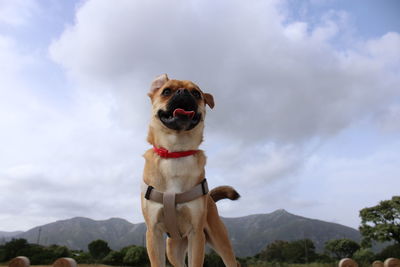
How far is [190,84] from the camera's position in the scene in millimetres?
5316

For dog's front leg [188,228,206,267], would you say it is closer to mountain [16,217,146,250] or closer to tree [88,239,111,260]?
tree [88,239,111,260]

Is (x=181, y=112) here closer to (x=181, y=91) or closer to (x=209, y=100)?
(x=181, y=91)

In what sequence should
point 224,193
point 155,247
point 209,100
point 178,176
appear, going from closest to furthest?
point 155,247
point 178,176
point 209,100
point 224,193

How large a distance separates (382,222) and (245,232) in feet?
413

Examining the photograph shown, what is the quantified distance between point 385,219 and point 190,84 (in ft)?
137

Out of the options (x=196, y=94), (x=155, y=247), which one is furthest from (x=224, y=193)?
(x=196, y=94)

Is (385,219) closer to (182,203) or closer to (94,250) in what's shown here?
(94,250)

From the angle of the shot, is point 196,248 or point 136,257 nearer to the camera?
point 196,248

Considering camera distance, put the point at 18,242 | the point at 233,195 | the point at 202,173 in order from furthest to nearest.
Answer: the point at 18,242 < the point at 233,195 < the point at 202,173

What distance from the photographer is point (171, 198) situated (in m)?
4.68

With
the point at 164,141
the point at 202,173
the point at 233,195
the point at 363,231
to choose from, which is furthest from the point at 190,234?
the point at 363,231

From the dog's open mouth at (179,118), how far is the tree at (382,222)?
3938 centimetres

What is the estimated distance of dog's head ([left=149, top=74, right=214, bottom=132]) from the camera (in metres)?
4.74

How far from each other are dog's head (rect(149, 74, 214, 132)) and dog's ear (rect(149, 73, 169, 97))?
0.17 meters
